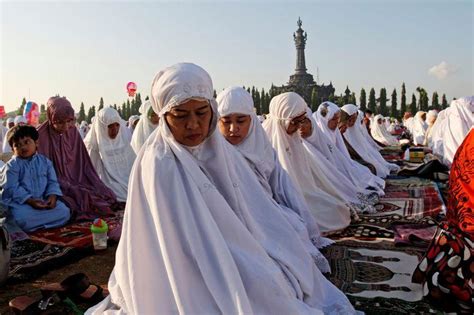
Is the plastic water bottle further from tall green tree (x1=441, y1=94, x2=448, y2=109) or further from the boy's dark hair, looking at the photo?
tall green tree (x1=441, y1=94, x2=448, y2=109)

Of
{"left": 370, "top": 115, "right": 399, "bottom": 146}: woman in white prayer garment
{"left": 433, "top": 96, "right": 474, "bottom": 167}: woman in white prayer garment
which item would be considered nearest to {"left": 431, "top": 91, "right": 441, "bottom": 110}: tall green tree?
{"left": 370, "top": 115, "right": 399, "bottom": 146}: woman in white prayer garment

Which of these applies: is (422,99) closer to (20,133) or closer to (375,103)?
(375,103)

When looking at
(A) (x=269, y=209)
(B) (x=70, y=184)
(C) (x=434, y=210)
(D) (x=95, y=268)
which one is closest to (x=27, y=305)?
(D) (x=95, y=268)

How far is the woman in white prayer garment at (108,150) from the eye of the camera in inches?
271

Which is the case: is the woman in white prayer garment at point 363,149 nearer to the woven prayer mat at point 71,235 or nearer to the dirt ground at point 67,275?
the woven prayer mat at point 71,235

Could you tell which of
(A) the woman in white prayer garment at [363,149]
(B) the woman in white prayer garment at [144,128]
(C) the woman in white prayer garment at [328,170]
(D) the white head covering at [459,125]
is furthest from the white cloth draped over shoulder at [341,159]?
(B) the woman in white prayer garment at [144,128]

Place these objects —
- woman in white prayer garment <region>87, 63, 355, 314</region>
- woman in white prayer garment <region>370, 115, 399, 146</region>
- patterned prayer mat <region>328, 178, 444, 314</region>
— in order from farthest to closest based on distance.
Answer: woman in white prayer garment <region>370, 115, 399, 146</region> → patterned prayer mat <region>328, 178, 444, 314</region> → woman in white prayer garment <region>87, 63, 355, 314</region>

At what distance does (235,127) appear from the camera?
3408 mm

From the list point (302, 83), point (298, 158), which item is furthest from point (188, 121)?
point (302, 83)

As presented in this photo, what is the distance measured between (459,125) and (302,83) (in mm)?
51516

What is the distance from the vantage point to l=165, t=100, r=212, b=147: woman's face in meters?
2.07

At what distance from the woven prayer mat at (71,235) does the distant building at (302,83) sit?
1817 inches

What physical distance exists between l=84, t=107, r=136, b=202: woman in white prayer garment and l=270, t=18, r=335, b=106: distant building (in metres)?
44.0

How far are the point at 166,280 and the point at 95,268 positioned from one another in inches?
74.6
